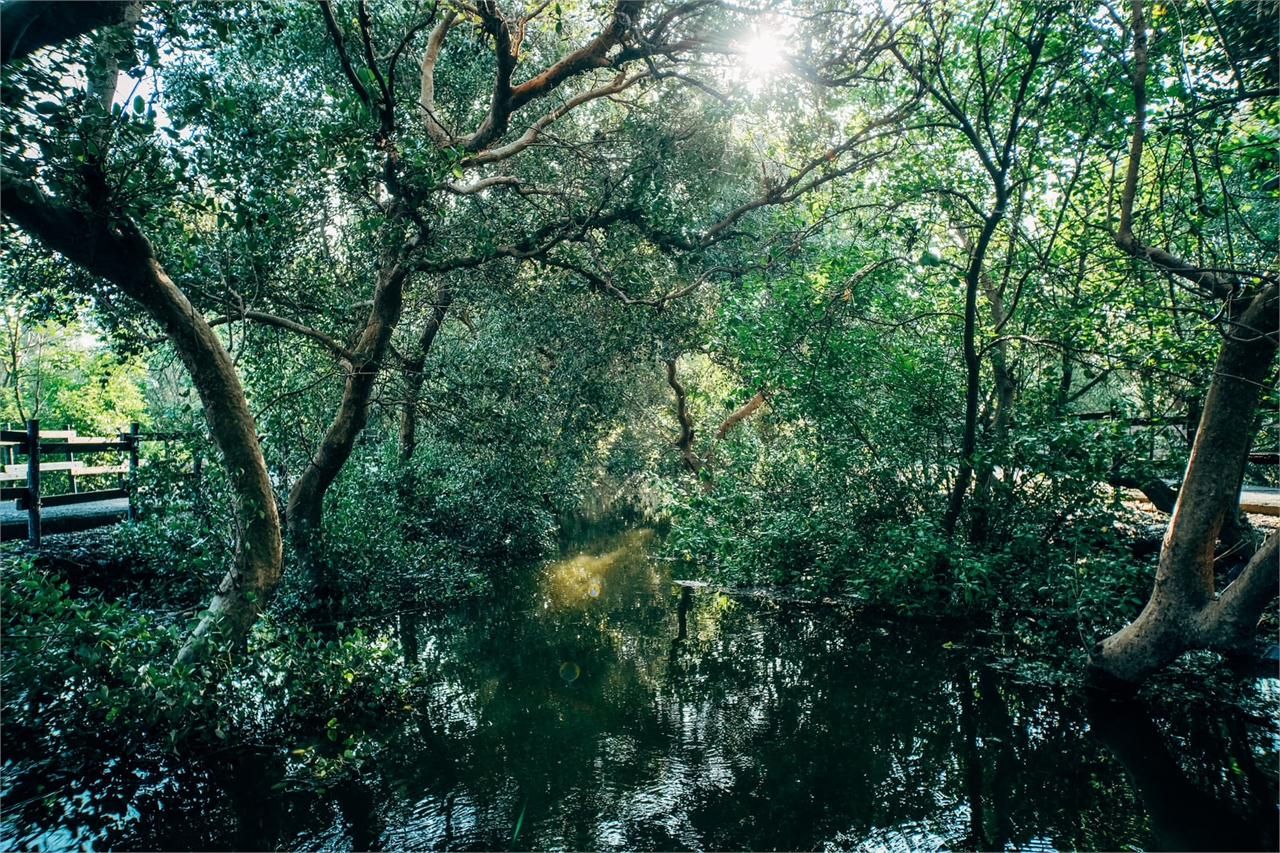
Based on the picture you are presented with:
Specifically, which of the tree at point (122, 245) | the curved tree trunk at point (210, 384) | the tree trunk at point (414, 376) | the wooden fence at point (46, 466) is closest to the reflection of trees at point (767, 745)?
the curved tree trunk at point (210, 384)

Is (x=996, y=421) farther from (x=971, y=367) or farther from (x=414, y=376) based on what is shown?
(x=414, y=376)

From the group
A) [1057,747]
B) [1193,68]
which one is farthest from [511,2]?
[1057,747]

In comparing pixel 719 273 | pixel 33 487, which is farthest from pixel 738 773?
pixel 33 487

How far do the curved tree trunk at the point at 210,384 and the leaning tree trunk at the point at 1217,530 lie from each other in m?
8.20

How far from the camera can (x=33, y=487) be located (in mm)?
10117

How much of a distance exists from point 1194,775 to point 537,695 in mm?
6109

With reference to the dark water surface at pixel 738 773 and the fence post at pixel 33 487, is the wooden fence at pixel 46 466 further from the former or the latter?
the dark water surface at pixel 738 773

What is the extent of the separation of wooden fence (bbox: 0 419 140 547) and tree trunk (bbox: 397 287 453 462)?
12.5 feet

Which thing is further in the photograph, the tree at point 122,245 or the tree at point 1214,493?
the tree at point 1214,493

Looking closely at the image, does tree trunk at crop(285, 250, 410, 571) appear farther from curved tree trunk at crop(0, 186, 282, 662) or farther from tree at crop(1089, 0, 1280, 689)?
tree at crop(1089, 0, 1280, 689)

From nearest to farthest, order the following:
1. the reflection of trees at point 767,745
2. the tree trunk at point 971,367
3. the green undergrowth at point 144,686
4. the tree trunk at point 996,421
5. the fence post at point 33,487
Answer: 1. the reflection of trees at point 767,745
2. the green undergrowth at point 144,686
3. the tree trunk at point 971,367
4. the tree trunk at point 996,421
5. the fence post at point 33,487

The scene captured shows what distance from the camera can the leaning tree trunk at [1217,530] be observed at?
17.3 feet

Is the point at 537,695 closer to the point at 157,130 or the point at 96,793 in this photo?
the point at 96,793

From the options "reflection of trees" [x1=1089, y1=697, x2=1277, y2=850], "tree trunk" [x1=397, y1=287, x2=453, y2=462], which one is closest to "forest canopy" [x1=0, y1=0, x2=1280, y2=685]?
"tree trunk" [x1=397, y1=287, x2=453, y2=462]
